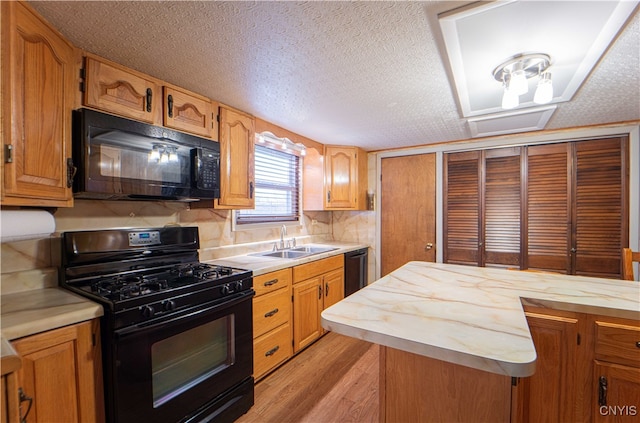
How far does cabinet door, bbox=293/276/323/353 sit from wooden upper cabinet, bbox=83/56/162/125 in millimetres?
1620

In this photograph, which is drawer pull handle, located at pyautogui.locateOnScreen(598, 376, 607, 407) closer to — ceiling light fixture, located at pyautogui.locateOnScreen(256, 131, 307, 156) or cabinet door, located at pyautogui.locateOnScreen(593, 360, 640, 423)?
cabinet door, located at pyautogui.locateOnScreen(593, 360, 640, 423)

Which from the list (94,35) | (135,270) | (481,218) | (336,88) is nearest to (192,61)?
(94,35)

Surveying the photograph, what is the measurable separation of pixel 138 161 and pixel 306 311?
5.70 feet

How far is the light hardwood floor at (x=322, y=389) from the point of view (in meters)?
1.77

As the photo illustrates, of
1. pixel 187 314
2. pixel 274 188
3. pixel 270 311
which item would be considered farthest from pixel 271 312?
pixel 274 188

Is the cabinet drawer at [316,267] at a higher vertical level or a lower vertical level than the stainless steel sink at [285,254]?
lower

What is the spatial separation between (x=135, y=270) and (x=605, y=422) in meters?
2.48

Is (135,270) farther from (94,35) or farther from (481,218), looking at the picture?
(481,218)

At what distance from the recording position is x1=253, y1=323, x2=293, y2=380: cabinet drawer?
6.61ft

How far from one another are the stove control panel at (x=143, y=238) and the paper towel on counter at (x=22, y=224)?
1.41 feet

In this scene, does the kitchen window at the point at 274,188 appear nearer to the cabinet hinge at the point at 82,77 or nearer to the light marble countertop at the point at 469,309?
the cabinet hinge at the point at 82,77

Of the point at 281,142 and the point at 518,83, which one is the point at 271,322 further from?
the point at 518,83

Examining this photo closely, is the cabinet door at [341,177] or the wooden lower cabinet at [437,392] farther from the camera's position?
the cabinet door at [341,177]

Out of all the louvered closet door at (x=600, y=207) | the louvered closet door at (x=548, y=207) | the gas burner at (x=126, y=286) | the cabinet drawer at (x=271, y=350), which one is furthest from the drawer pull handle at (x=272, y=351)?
the louvered closet door at (x=600, y=207)
